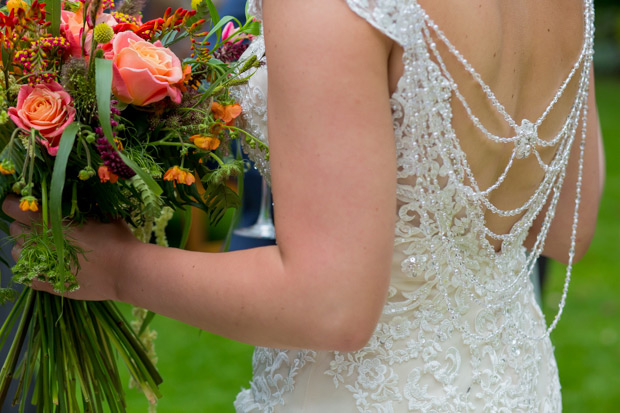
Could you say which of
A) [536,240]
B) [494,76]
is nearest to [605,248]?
[536,240]

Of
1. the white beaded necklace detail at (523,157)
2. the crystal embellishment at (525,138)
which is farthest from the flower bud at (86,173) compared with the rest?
the crystal embellishment at (525,138)

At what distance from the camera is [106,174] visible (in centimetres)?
134

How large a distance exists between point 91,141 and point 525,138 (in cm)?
81

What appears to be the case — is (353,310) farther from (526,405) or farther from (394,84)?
(526,405)

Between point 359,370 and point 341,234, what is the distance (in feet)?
1.57

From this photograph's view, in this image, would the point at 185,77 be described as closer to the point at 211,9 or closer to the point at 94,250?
the point at 211,9

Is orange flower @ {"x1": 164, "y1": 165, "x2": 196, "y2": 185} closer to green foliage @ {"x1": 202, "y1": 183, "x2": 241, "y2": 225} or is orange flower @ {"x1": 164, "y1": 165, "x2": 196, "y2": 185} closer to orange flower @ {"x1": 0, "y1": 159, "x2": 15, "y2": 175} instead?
green foliage @ {"x1": 202, "y1": 183, "x2": 241, "y2": 225}

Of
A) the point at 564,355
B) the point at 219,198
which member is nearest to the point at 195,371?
the point at 564,355

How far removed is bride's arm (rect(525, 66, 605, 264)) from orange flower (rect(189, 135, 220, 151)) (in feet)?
2.73

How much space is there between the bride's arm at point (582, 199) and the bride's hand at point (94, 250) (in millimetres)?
982

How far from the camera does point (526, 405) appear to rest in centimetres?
175

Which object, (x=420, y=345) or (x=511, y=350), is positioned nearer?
(x=420, y=345)

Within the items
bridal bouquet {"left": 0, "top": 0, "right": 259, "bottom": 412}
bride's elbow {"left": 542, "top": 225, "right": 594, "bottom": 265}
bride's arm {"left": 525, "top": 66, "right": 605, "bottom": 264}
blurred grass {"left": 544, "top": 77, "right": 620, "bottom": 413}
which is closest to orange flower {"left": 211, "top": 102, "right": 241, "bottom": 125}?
bridal bouquet {"left": 0, "top": 0, "right": 259, "bottom": 412}

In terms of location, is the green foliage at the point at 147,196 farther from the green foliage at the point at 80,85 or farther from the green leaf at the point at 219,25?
the green leaf at the point at 219,25
